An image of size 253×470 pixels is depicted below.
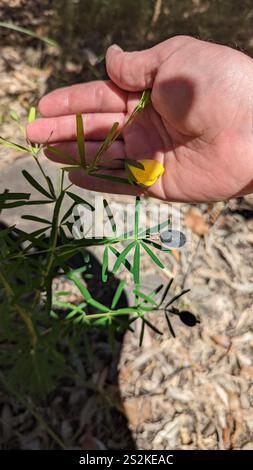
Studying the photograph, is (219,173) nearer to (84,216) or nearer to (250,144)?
(250,144)

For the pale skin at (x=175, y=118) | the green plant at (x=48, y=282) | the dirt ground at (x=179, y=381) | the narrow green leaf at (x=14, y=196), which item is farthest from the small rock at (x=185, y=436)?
the narrow green leaf at (x=14, y=196)

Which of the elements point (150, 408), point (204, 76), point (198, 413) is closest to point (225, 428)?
point (198, 413)

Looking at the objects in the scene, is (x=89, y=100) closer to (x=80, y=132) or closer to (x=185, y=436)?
(x=80, y=132)

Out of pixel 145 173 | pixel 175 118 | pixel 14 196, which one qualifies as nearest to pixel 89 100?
pixel 175 118

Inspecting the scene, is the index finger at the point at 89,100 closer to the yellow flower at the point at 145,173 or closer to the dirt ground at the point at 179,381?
the yellow flower at the point at 145,173

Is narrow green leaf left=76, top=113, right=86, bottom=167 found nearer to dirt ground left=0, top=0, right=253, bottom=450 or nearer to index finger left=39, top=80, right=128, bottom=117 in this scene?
index finger left=39, top=80, right=128, bottom=117

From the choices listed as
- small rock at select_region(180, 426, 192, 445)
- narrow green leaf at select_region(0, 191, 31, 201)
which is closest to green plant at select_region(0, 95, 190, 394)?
narrow green leaf at select_region(0, 191, 31, 201)
